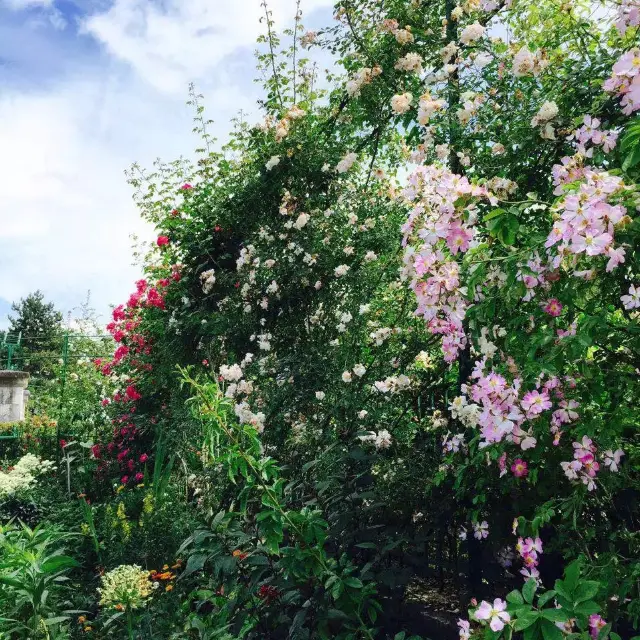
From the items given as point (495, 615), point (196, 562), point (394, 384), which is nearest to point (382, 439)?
point (394, 384)

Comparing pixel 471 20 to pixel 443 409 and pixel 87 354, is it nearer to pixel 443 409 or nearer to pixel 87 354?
pixel 443 409

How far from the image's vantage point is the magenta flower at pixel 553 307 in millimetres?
2018

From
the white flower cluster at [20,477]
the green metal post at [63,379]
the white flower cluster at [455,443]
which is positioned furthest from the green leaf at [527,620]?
the green metal post at [63,379]

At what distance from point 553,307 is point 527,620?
94 centimetres

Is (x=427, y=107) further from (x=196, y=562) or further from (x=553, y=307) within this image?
(x=196, y=562)

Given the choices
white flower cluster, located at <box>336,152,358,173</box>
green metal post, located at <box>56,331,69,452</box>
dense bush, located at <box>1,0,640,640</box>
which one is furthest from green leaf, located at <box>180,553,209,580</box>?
green metal post, located at <box>56,331,69,452</box>

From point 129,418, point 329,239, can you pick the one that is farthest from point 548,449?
point 129,418

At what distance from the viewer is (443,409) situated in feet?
9.99

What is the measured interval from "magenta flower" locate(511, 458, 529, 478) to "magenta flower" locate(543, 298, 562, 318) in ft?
1.70

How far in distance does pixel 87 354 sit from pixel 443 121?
338 inches

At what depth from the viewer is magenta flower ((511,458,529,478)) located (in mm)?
2166

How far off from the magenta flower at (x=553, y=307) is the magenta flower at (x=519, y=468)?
52 cm

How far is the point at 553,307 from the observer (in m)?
2.03

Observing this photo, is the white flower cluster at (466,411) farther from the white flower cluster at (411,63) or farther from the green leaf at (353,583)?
the white flower cluster at (411,63)
